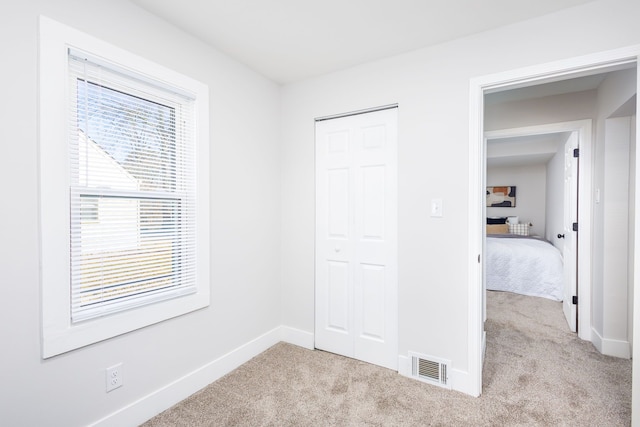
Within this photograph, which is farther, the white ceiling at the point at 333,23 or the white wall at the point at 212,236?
the white ceiling at the point at 333,23

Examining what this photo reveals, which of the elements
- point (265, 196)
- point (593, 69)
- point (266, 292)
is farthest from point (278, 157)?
point (593, 69)

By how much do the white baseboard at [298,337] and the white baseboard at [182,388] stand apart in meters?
0.21

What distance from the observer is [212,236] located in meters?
2.19

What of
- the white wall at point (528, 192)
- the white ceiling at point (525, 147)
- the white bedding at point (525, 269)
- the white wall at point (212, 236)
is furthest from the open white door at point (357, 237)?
the white wall at point (528, 192)

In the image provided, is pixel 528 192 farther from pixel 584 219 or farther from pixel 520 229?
pixel 584 219

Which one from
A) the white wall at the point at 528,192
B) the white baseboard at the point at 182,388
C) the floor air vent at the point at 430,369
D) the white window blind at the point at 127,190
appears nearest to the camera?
the white window blind at the point at 127,190

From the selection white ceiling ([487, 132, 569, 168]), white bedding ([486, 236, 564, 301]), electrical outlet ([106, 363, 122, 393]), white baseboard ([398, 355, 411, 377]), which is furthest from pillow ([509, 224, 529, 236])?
electrical outlet ([106, 363, 122, 393])

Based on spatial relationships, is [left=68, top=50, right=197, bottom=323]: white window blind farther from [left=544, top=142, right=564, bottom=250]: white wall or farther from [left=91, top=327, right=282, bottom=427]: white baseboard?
[left=544, top=142, right=564, bottom=250]: white wall

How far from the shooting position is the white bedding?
4180mm

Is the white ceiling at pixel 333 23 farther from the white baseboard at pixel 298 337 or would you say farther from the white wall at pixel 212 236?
the white baseboard at pixel 298 337

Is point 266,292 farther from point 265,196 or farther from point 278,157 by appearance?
point 278,157

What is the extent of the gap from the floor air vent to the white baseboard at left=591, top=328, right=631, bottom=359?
1520 millimetres

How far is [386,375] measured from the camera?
2252 mm

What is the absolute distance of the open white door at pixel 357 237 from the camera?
2.38 m
